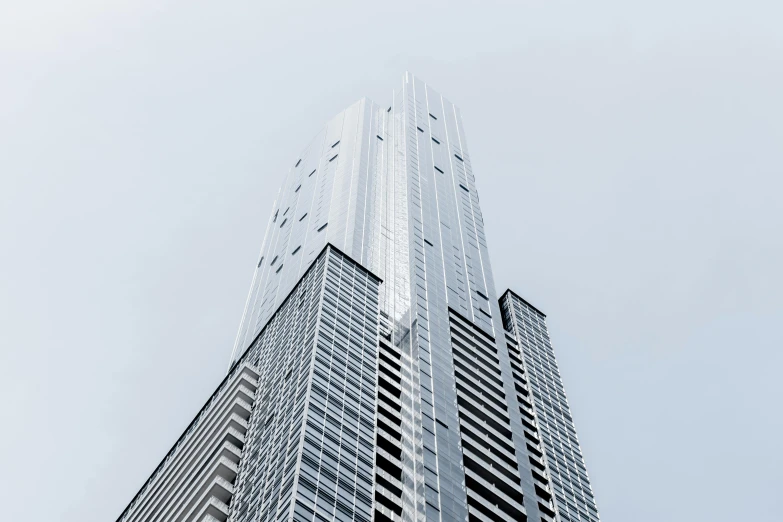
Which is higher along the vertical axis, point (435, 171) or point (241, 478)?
point (435, 171)

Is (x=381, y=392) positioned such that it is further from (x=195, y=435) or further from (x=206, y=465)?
(x=195, y=435)

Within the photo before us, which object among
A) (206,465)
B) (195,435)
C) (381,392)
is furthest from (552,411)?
(206,465)

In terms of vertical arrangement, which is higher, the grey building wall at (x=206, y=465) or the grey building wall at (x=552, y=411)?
the grey building wall at (x=552, y=411)

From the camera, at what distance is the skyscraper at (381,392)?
7656 centimetres

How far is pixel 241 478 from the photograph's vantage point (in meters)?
80.2

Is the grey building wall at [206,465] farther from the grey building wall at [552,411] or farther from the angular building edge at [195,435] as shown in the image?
the grey building wall at [552,411]

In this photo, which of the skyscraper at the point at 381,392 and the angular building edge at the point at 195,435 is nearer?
the skyscraper at the point at 381,392

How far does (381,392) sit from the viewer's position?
293 ft

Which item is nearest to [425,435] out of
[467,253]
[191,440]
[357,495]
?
[357,495]

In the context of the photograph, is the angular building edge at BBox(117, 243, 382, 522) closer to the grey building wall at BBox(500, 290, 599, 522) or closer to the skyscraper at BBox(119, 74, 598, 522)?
the skyscraper at BBox(119, 74, 598, 522)

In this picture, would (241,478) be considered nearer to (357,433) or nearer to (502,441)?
(357,433)

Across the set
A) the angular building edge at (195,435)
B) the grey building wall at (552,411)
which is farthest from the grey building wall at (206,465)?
the grey building wall at (552,411)

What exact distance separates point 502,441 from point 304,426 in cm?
2425

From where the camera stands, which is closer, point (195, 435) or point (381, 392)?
point (381, 392)
